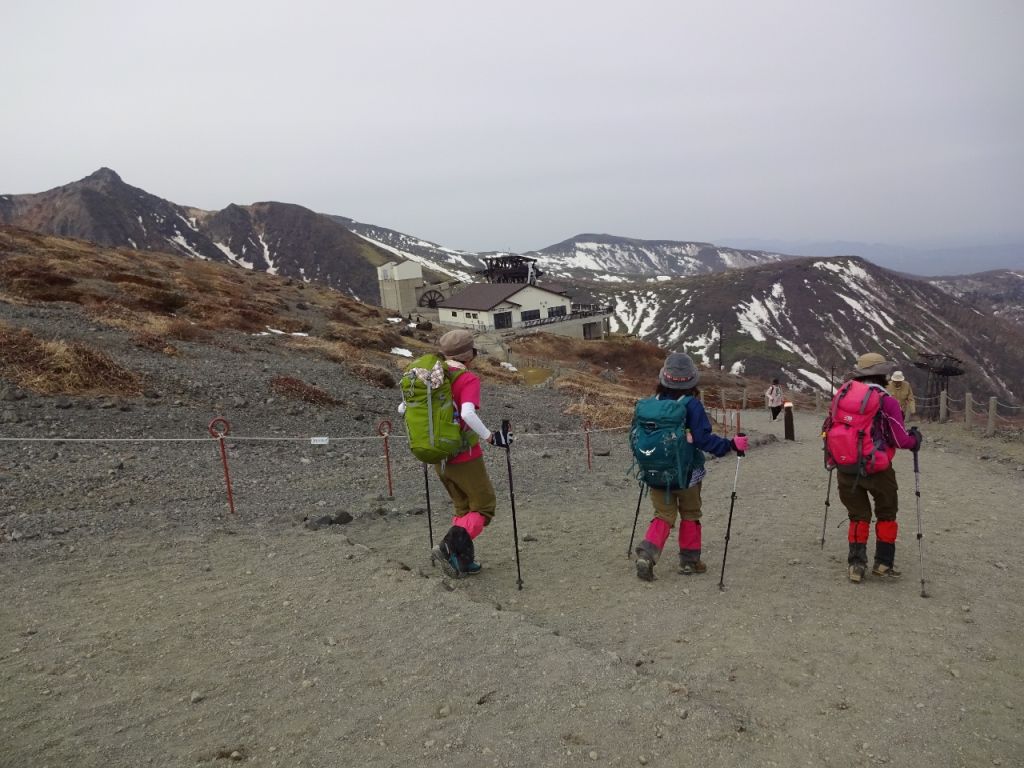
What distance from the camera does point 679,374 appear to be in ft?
22.8

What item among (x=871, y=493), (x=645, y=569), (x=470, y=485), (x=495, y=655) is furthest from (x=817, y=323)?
(x=495, y=655)

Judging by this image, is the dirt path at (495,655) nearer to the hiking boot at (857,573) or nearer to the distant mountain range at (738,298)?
the hiking boot at (857,573)

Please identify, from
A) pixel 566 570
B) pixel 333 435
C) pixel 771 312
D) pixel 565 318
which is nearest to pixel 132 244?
pixel 565 318

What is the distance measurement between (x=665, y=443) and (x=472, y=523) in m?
2.40

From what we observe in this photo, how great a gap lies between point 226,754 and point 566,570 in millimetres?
4559

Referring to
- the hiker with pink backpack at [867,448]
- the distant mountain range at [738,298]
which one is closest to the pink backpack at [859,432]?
the hiker with pink backpack at [867,448]

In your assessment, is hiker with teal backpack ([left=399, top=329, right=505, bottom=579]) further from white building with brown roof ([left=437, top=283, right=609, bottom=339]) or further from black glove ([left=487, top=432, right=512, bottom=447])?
white building with brown roof ([left=437, top=283, right=609, bottom=339])

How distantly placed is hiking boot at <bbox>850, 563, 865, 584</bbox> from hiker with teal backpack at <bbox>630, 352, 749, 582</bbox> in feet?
6.40

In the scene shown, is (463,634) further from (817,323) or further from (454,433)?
(817,323)

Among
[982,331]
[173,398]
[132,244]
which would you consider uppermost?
[132,244]

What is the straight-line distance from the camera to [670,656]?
18.2 feet

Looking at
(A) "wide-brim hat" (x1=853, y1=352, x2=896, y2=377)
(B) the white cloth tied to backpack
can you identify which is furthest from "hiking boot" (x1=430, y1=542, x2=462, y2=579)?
(A) "wide-brim hat" (x1=853, y1=352, x2=896, y2=377)

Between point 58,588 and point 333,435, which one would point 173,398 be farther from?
point 58,588

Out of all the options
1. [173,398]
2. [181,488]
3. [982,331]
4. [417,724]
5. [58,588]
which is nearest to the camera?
[417,724]
